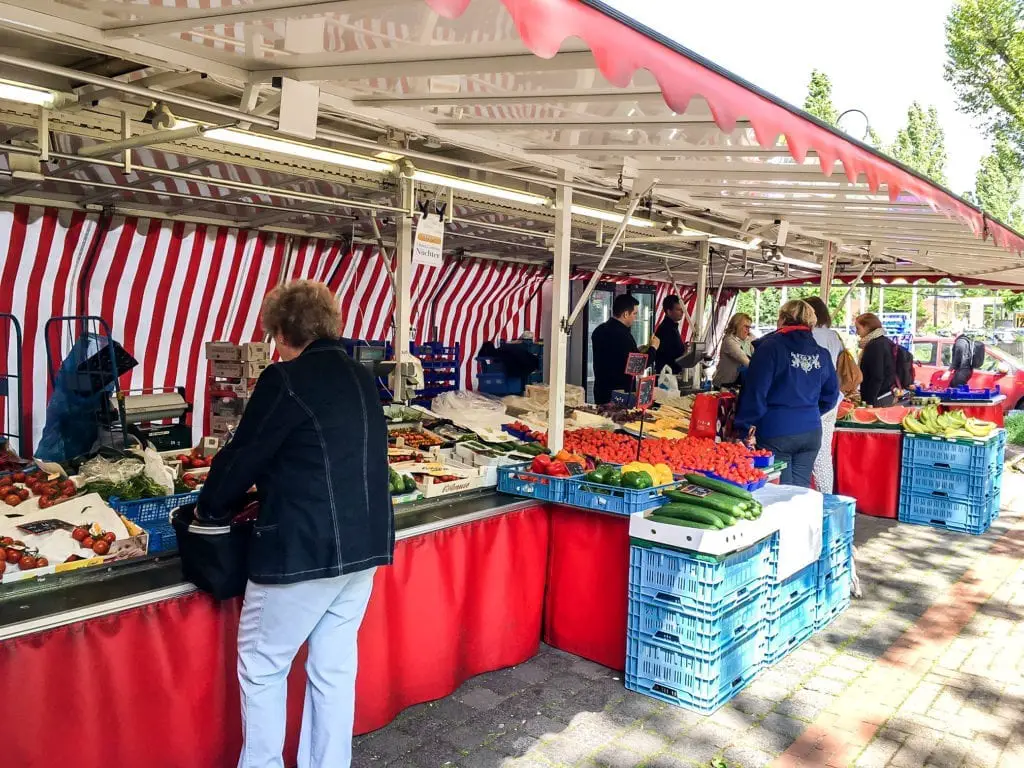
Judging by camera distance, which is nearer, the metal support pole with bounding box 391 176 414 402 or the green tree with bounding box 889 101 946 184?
the metal support pole with bounding box 391 176 414 402

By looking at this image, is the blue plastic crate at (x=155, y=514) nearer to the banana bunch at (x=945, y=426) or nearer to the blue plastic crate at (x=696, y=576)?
the blue plastic crate at (x=696, y=576)

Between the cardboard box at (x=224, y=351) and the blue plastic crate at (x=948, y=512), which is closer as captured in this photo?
the cardboard box at (x=224, y=351)

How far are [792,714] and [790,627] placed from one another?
33.6 inches

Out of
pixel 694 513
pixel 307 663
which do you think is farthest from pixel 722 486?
pixel 307 663

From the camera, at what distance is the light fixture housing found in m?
3.38

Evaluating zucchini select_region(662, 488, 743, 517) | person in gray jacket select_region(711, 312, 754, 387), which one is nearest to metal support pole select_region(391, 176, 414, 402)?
zucchini select_region(662, 488, 743, 517)

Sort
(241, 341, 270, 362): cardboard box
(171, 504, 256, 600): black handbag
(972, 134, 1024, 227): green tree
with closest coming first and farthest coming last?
1. (171, 504, 256, 600): black handbag
2. (241, 341, 270, 362): cardboard box
3. (972, 134, 1024, 227): green tree

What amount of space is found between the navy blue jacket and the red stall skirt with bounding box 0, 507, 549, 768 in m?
0.53

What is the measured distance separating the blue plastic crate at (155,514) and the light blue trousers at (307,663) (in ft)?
4.25

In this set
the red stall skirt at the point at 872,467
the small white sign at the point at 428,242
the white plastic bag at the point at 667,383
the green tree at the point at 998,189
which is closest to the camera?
the small white sign at the point at 428,242

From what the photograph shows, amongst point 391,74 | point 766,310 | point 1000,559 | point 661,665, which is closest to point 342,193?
point 391,74

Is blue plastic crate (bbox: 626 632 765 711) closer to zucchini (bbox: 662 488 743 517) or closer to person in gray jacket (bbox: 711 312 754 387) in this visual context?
zucchini (bbox: 662 488 743 517)

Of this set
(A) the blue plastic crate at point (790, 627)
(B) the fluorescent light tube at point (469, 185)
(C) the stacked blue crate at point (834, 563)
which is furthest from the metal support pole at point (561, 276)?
(C) the stacked blue crate at point (834, 563)

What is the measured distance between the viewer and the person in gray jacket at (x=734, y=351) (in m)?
8.57
